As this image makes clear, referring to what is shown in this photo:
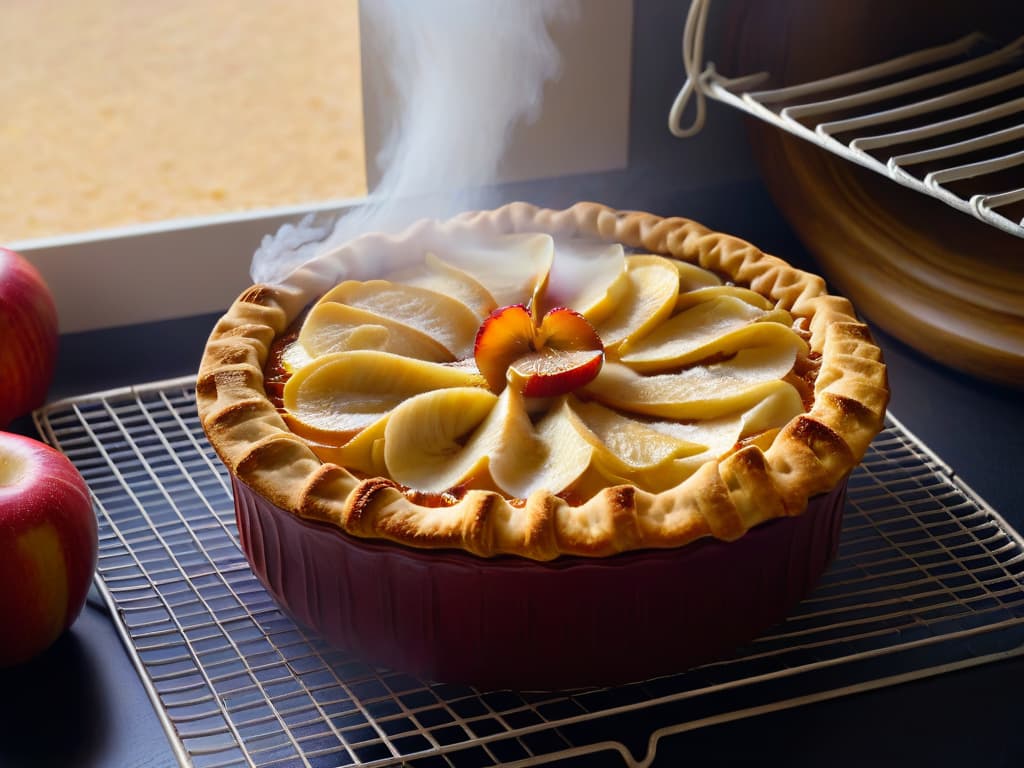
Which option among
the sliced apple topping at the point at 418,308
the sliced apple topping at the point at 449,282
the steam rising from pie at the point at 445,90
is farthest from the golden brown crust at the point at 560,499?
the steam rising from pie at the point at 445,90

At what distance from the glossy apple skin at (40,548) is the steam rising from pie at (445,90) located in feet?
2.53

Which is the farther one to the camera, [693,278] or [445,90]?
[445,90]

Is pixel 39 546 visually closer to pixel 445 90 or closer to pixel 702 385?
pixel 702 385

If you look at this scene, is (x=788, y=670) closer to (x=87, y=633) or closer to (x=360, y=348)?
(x=360, y=348)

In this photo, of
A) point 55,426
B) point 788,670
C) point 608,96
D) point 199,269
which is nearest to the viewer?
point 788,670

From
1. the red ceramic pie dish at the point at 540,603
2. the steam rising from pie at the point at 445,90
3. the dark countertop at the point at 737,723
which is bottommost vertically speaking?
the dark countertop at the point at 737,723

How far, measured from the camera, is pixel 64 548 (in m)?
1.49

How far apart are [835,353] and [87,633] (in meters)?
1.11

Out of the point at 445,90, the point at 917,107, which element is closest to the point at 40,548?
the point at 445,90

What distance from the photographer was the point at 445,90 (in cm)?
234

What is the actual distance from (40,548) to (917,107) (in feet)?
4.98

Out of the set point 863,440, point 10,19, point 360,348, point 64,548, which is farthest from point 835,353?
point 10,19

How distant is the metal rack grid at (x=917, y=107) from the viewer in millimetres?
1902

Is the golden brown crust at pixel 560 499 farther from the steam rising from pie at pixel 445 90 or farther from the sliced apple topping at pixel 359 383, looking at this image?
the steam rising from pie at pixel 445 90
